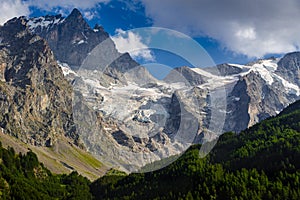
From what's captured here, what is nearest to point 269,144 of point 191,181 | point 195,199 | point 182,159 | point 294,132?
point 294,132

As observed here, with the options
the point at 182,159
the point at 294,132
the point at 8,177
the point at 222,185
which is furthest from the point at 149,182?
the point at 294,132

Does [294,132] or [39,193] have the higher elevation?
[294,132]

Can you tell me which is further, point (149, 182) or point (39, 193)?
point (149, 182)

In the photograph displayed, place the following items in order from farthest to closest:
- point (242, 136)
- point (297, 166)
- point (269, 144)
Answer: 1. point (242, 136)
2. point (269, 144)
3. point (297, 166)

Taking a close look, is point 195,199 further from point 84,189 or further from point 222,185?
point 84,189

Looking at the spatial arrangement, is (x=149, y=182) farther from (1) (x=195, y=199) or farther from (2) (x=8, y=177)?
(2) (x=8, y=177)

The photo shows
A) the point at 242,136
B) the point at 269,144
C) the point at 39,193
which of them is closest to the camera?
the point at 39,193

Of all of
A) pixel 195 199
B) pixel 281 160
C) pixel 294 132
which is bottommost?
pixel 195 199
